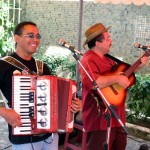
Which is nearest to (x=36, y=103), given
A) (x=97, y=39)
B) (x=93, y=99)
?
(x=93, y=99)

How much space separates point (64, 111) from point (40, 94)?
226 millimetres

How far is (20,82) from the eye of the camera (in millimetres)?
2258

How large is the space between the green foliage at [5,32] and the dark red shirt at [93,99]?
5.70 metres

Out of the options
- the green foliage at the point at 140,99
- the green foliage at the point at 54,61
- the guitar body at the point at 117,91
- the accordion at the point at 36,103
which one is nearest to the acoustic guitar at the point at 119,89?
the guitar body at the point at 117,91

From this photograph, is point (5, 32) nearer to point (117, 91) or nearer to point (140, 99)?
point (140, 99)

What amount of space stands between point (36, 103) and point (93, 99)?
2.89ft

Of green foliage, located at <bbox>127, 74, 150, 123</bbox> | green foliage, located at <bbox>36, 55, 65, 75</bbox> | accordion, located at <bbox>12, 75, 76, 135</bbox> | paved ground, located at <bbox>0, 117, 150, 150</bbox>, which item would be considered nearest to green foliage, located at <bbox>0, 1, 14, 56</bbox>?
green foliage, located at <bbox>36, 55, 65, 75</bbox>

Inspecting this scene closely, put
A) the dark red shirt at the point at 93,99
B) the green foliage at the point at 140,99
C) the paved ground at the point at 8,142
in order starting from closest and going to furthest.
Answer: the dark red shirt at the point at 93,99
the paved ground at the point at 8,142
the green foliage at the point at 140,99

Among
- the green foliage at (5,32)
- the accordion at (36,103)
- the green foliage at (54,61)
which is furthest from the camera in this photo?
the green foliage at (5,32)

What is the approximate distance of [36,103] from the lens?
2291 millimetres

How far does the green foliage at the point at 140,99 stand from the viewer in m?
5.35

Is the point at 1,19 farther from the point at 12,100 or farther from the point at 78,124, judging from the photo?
the point at 12,100

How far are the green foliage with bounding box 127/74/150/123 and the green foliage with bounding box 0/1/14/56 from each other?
402 cm

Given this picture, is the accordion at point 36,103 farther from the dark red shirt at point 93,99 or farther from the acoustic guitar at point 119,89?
the acoustic guitar at point 119,89
